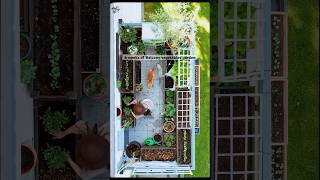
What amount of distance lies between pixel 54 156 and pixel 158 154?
1.32m

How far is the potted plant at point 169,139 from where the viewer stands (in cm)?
522

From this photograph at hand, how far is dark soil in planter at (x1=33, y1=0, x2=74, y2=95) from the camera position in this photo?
4.51 m

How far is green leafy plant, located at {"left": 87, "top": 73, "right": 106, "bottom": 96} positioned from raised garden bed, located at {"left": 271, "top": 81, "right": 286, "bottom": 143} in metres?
1.87

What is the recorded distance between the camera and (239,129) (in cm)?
468

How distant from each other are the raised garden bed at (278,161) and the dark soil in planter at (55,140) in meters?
Answer: 2.18

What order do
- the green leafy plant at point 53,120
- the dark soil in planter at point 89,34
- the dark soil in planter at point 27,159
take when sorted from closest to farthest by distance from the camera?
the dark soil in planter at point 27,159
the green leafy plant at point 53,120
the dark soil in planter at point 89,34

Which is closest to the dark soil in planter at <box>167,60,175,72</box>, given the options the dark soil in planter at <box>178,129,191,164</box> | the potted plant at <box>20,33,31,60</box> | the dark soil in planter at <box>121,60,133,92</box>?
the dark soil in planter at <box>121,60,133,92</box>

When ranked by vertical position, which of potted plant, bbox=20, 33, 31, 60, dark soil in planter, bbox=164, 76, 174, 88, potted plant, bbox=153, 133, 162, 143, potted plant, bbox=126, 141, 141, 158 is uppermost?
potted plant, bbox=20, 33, 31, 60

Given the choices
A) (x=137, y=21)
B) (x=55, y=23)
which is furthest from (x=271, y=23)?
(x=55, y=23)

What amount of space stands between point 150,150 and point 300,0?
2482mm

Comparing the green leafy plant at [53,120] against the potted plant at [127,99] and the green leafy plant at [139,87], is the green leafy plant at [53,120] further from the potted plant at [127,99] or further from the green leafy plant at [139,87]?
the green leafy plant at [139,87]

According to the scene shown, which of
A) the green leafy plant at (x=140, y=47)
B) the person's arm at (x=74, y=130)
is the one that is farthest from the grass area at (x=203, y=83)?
the person's arm at (x=74, y=130)

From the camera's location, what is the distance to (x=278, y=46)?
184 inches

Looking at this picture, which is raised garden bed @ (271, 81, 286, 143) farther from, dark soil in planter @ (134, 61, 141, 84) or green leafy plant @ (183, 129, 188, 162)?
dark soil in planter @ (134, 61, 141, 84)
